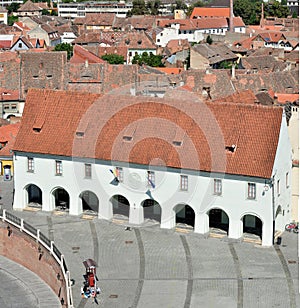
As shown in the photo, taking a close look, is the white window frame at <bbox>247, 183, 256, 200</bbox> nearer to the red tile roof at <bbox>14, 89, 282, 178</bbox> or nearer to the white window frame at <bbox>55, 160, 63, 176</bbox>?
→ the red tile roof at <bbox>14, 89, 282, 178</bbox>

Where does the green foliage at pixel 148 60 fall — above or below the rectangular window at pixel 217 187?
below

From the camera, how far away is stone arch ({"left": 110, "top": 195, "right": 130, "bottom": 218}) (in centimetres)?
7488

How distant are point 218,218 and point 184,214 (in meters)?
2.75

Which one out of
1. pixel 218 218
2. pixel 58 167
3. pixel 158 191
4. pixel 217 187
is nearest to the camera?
pixel 217 187

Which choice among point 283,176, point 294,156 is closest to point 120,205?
point 283,176

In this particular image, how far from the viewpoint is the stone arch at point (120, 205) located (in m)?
74.9

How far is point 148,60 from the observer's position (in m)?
164

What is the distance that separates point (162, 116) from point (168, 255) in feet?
37.7

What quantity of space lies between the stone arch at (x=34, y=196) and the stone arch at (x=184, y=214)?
1178cm

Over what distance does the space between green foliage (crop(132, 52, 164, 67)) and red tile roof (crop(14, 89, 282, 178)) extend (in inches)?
3224

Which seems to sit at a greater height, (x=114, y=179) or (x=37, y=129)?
(x=37, y=129)

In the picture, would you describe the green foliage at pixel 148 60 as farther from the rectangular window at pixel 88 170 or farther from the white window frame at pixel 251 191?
the white window frame at pixel 251 191

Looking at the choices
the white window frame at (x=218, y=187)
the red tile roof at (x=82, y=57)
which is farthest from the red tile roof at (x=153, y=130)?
the red tile roof at (x=82, y=57)

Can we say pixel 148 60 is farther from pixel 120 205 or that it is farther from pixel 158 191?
pixel 158 191
